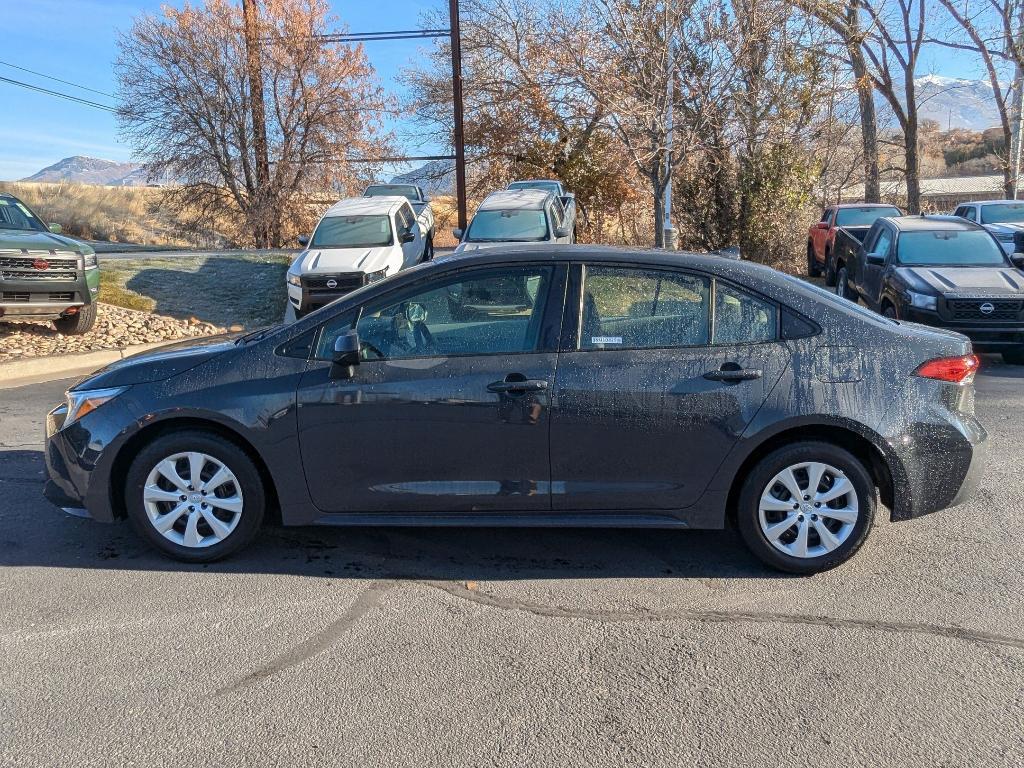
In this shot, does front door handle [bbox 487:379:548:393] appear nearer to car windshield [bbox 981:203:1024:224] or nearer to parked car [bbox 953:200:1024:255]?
parked car [bbox 953:200:1024:255]

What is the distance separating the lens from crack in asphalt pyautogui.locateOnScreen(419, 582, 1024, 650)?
12.5 ft

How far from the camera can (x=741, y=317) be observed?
175 inches

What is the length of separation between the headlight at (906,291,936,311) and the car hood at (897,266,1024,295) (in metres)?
0.08

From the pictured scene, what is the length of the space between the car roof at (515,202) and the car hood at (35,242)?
6.86m

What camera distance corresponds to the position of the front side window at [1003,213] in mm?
16703

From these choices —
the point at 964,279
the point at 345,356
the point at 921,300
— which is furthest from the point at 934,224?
the point at 345,356

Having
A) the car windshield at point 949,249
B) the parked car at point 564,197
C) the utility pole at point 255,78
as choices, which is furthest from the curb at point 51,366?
the utility pole at point 255,78

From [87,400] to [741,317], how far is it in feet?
11.0

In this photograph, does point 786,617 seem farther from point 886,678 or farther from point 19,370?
point 19,370

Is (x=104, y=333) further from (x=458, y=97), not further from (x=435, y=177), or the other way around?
(x=435, y=177)

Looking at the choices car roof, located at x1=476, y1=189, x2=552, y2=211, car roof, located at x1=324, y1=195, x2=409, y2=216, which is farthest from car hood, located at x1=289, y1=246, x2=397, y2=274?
car roof, located at x1=476, y1=189, x2=552, y2=211

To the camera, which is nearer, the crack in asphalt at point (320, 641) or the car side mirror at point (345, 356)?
the crack in asphalt at point (320, 641)

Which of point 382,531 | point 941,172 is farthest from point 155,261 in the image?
point 941,172

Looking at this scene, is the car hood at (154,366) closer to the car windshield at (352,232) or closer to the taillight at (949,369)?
the taillight at (949,369)
